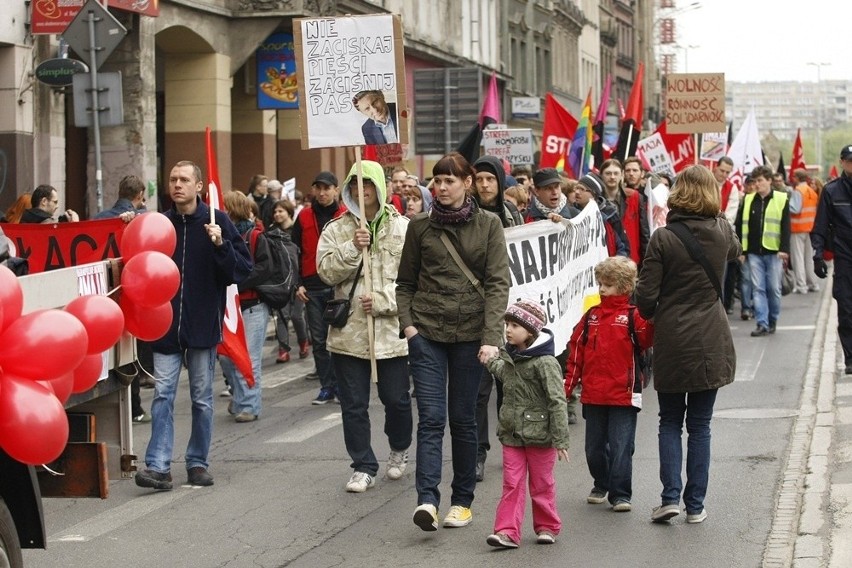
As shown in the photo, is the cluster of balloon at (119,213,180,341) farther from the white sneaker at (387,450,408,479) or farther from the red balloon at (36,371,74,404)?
the white sneaker at (387,450,408,479)

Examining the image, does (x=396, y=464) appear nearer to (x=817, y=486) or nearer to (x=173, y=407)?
(x=173, y=407)

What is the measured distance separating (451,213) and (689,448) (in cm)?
177

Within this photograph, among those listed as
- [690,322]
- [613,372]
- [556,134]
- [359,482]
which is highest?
[556,134]

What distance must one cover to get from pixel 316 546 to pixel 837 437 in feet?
14.2

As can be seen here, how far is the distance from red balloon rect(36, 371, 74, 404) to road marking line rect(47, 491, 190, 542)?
8.83ft

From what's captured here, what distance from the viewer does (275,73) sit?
29359 mm

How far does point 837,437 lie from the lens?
1101cm

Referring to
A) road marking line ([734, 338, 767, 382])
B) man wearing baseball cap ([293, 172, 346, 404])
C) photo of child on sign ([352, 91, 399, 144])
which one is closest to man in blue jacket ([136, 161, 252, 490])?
photo of child on sign ([352, 91, 399, 144])

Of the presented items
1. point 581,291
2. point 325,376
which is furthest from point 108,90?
point 581,291

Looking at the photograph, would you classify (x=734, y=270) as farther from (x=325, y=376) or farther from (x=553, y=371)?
(x=553, y=371)

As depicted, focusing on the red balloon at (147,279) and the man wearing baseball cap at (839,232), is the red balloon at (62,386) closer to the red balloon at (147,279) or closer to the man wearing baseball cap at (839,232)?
the red balloon at (147,279)

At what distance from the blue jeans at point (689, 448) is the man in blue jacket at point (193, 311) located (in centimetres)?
284

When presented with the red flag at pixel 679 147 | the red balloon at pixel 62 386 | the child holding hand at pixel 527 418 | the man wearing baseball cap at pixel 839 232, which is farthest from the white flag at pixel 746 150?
the red balloon at pixel 62 386

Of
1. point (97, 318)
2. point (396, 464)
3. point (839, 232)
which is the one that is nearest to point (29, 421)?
point (97, 318)
